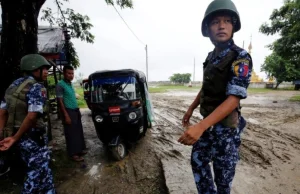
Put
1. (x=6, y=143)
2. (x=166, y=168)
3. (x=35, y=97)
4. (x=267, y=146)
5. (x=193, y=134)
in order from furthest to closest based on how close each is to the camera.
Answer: (x=267, y=146) < (x=166, y=168) < (x=35, y=97) < (x=6, y=143) < (x=193, y=134)

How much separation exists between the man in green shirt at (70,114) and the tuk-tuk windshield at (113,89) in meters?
0.52

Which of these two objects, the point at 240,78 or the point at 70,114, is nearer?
the point at 240,78

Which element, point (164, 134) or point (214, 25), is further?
point (164, 134)

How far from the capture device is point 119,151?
4.21 metres

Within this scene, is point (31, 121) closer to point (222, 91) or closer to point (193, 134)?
point (193, 134)

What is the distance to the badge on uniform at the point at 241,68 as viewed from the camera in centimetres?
144

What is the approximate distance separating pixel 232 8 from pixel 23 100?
2.47 metres

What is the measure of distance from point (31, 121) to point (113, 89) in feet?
7.92

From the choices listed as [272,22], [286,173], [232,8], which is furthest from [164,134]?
[272,22]

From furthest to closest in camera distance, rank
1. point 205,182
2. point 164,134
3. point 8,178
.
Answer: point 164,134
point 8,178
point 205,182

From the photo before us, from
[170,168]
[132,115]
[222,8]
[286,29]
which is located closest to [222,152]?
[222,8]

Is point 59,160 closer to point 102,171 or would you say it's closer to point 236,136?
point 102,171

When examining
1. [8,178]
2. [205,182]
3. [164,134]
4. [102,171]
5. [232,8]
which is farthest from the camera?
[164,134]

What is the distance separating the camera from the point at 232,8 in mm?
1589
